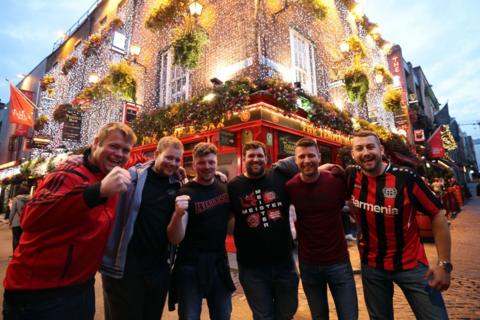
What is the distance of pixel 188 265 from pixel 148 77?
39.1 ft

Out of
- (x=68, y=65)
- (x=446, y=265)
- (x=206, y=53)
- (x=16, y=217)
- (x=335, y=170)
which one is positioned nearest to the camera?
(x=446, y=265)

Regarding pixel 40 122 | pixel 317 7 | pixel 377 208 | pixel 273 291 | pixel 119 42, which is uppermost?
pixel 119 42

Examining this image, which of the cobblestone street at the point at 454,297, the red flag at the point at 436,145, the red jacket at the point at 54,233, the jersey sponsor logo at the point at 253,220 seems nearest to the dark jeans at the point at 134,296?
the red jacket at the point at 54,233

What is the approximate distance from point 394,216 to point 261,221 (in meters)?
1.26

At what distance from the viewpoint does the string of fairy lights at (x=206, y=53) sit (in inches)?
397

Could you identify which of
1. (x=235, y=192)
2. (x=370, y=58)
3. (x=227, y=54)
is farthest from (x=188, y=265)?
(x=370, y=58)

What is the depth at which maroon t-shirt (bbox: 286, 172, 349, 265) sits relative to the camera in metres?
2.70

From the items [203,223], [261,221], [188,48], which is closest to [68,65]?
[188,48]

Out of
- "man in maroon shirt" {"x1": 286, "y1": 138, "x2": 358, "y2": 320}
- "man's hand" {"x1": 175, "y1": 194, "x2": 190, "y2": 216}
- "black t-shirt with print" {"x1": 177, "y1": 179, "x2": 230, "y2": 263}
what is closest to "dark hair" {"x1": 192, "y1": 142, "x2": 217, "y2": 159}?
"black t-shirt with print" {"x1": 177, "y1": 179, "x2": 230, "y2": 263}

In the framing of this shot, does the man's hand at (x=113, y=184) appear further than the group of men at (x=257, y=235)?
No

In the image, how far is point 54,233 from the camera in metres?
1.70

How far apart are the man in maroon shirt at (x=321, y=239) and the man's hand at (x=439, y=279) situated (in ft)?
2.27

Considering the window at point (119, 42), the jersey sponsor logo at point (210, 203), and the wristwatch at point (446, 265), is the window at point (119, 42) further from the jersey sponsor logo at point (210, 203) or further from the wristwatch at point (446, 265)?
the wristwatch at point (446, 265)

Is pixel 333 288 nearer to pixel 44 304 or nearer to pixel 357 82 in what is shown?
pixel 44 304
